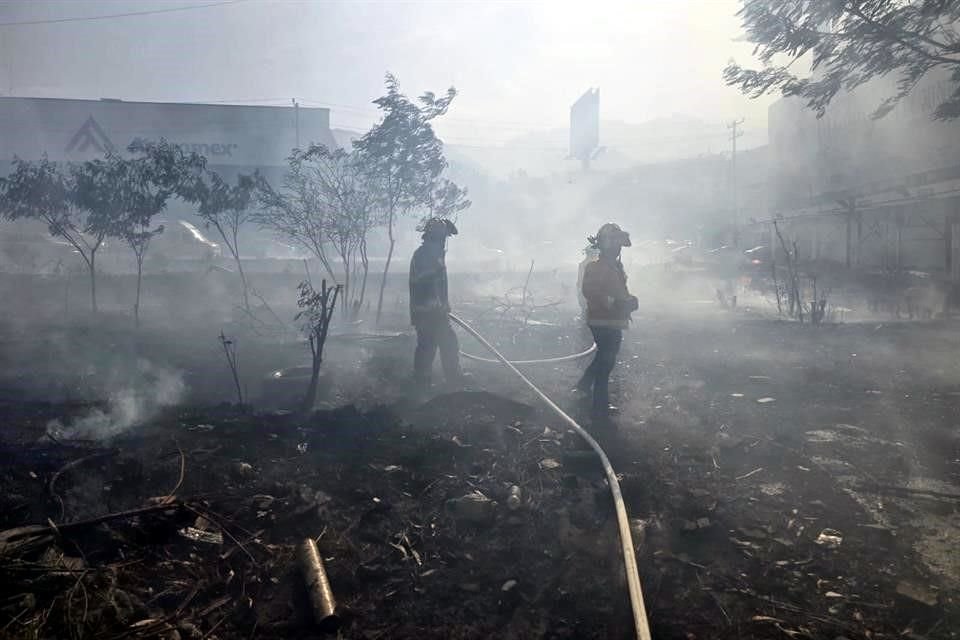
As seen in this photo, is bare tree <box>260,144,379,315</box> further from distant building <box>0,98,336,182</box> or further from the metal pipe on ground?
distant building <box>0,98,336,182</box>

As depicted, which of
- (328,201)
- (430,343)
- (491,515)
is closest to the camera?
(491,515)

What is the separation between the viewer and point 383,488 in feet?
15.3

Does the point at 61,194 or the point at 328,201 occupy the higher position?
the point at 61,194

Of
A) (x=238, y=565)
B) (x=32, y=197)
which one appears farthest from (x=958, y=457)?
(x=32, y=197)

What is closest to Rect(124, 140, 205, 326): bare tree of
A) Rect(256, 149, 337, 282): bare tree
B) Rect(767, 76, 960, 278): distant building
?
Rect(256, 149, 337, 282): bare tree

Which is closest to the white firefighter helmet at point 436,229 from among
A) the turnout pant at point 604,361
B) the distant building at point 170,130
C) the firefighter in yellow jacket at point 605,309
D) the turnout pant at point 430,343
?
the turnout pant at point 430,343

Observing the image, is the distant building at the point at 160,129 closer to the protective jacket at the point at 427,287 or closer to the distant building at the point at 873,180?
the distant building at the point at 873,180

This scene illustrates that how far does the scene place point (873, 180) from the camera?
33.7 m

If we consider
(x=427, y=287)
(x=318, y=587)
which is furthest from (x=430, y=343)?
(x=318, y=587)

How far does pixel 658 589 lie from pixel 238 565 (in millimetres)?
2263

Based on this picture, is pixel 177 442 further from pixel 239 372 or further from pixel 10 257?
pixel 10 257

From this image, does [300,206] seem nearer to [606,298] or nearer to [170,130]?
[606,298]

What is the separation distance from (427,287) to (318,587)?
4.73 meters

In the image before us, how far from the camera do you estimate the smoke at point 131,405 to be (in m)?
6.00
